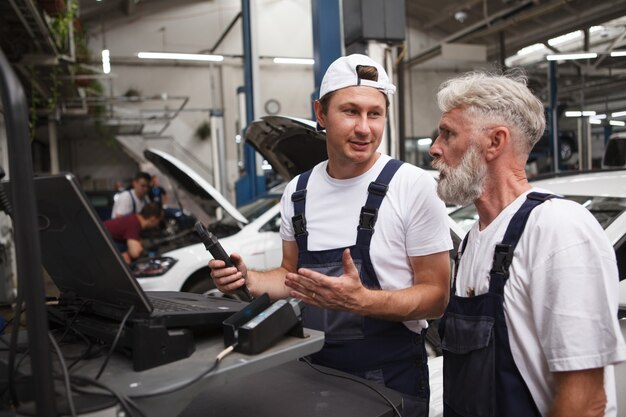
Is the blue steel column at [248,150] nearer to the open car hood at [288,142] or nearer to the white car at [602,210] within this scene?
the white car at [602,210]

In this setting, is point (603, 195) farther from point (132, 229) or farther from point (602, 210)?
point (132, 229)

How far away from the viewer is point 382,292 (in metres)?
1.41

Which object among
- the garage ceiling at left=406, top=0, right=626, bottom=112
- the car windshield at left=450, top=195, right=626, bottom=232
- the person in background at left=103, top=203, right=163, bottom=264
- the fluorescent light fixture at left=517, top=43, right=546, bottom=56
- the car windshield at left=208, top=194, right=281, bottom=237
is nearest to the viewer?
the car windshield at left=450, top=195, right=626, bottom=232

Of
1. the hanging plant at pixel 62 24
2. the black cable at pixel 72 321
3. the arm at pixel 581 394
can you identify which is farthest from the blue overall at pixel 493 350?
the hanging plant at pixel 62 24

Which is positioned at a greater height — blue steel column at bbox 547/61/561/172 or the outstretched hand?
blue steel column at bbox 547/61/561/172

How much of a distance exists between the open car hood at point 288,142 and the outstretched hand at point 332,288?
A: 118 centimetres

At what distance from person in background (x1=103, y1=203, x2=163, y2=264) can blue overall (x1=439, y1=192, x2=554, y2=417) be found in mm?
4838

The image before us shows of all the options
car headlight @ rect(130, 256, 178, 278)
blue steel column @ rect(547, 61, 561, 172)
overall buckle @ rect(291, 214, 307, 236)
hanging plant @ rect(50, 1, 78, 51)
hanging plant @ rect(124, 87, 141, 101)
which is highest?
hanging plant @ rect(124, 87, 141, 101)

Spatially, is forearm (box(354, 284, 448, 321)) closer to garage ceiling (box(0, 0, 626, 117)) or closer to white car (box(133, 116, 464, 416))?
white car (box(133, 116, 464, 416))

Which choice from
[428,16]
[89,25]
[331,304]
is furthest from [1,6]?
[428,16]

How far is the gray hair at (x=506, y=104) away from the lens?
A: 1.41m

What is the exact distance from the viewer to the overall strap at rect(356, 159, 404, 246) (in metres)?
1.57

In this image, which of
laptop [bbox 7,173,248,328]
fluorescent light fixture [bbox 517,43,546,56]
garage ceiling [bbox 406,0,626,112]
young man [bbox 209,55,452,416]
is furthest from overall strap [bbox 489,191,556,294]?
fluorescent light fixture [bbox 517,43,546,56]

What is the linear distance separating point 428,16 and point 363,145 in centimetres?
1657
